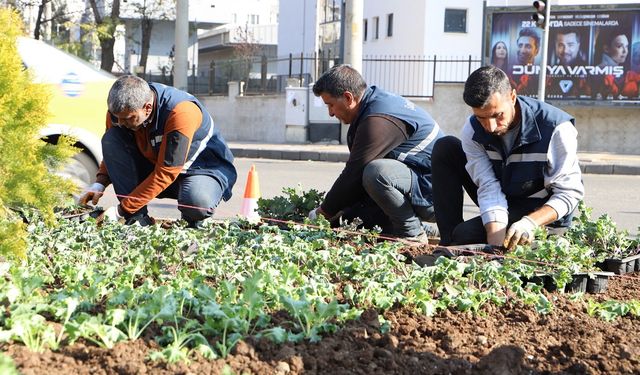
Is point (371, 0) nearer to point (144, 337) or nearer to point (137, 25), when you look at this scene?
point (137, 25)

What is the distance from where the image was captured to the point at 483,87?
5008 mm

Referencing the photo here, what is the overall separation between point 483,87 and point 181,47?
67.4 feet

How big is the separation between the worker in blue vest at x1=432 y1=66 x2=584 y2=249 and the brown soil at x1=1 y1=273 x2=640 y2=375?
128cm

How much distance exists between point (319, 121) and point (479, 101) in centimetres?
1851

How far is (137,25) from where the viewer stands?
39.1 m

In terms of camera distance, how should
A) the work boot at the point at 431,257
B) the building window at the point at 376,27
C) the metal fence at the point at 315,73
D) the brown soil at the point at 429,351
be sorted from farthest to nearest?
the building window at the point at 376,27 < the metal fence at the point at 315,73 < the work boot at the point at 431,257 < the brown soil at the point at 429,351

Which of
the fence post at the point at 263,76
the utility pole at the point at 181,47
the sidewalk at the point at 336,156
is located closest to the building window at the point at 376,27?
the fence post at the point at 263,76

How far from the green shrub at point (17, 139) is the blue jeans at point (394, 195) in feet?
8.38

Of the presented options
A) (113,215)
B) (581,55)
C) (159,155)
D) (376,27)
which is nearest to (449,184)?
(159,155)

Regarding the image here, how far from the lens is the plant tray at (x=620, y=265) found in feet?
17.2

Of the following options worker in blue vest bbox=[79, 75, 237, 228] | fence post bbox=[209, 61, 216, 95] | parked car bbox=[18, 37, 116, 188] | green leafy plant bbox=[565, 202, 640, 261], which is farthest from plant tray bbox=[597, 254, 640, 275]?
fence post bbox=[209, 61, 216, 95]

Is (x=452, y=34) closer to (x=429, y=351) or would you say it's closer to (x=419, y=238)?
(x=419, y=238)

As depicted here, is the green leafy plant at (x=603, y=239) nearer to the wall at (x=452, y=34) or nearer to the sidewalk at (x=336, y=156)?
the sidewalk at (x=336, y=156)

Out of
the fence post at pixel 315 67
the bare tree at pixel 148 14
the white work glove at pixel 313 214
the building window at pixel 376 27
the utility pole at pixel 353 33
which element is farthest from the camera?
the building window at pixel 376 27
